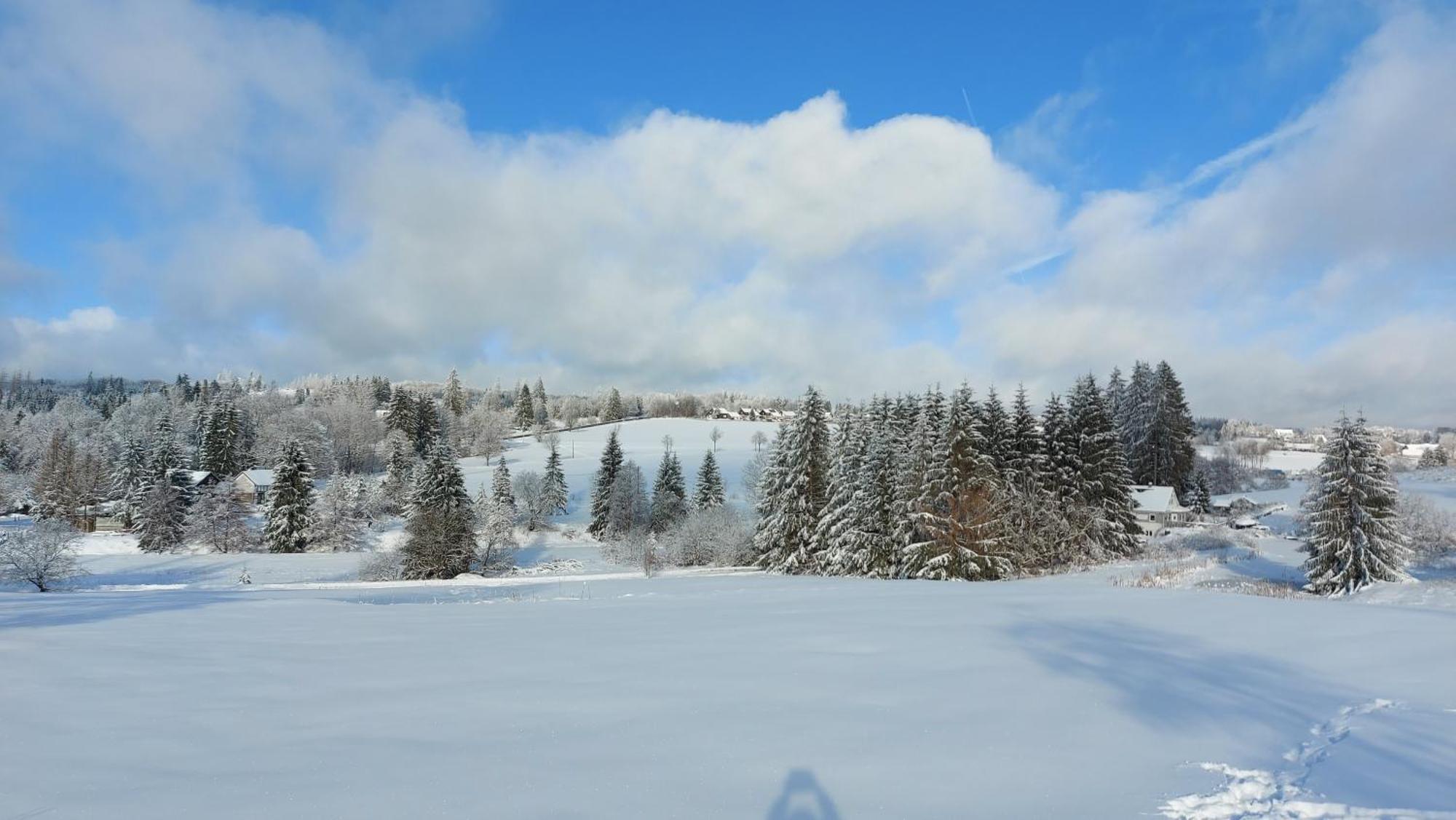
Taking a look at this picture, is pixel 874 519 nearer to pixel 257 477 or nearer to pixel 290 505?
pixel 290 505

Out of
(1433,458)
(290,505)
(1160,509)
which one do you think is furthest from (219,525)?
(1433,458)

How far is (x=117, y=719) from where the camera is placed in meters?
5.74

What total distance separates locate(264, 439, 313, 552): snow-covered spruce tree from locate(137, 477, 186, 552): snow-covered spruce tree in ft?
26.2

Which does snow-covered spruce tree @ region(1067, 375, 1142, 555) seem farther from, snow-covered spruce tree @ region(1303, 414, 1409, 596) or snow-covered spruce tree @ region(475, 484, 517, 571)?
snow-covered spruce tree @ region(475, 484, 517, 571)

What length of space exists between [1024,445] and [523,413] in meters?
122

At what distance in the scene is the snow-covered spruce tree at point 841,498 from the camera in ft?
123

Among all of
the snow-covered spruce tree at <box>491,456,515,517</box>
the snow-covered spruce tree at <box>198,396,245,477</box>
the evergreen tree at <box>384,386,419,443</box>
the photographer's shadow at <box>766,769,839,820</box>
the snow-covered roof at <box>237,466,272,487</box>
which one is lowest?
the photographer's shadow at <box>766,769,839,820</box>

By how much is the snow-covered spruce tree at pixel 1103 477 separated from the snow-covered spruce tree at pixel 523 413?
121 metres

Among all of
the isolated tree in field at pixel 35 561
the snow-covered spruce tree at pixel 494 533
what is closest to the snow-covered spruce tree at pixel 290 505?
the snow-covered spruce tree at pixel 494 533

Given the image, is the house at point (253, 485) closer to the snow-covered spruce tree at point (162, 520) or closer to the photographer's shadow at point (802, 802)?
the snow-covered spruce tree at point (162, 520)

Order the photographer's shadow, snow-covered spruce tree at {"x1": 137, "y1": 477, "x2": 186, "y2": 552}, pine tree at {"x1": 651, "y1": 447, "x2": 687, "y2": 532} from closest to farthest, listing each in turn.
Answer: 1. the photographer's shadow
2. snow-covered spruce tree at {"x1": 137, "y1": 477, "x2": 186, "y2": 552}
3. pine tree at {"x1": 651, "y1": 447, "x2": 687, "y2": 532}

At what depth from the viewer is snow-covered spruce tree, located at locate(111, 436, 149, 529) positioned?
216 ft

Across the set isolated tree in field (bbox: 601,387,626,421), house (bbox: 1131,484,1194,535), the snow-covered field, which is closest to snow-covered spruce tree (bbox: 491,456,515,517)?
house (bbox: 1131,484,1194,535)

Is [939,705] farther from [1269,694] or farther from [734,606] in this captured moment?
[734,606]
